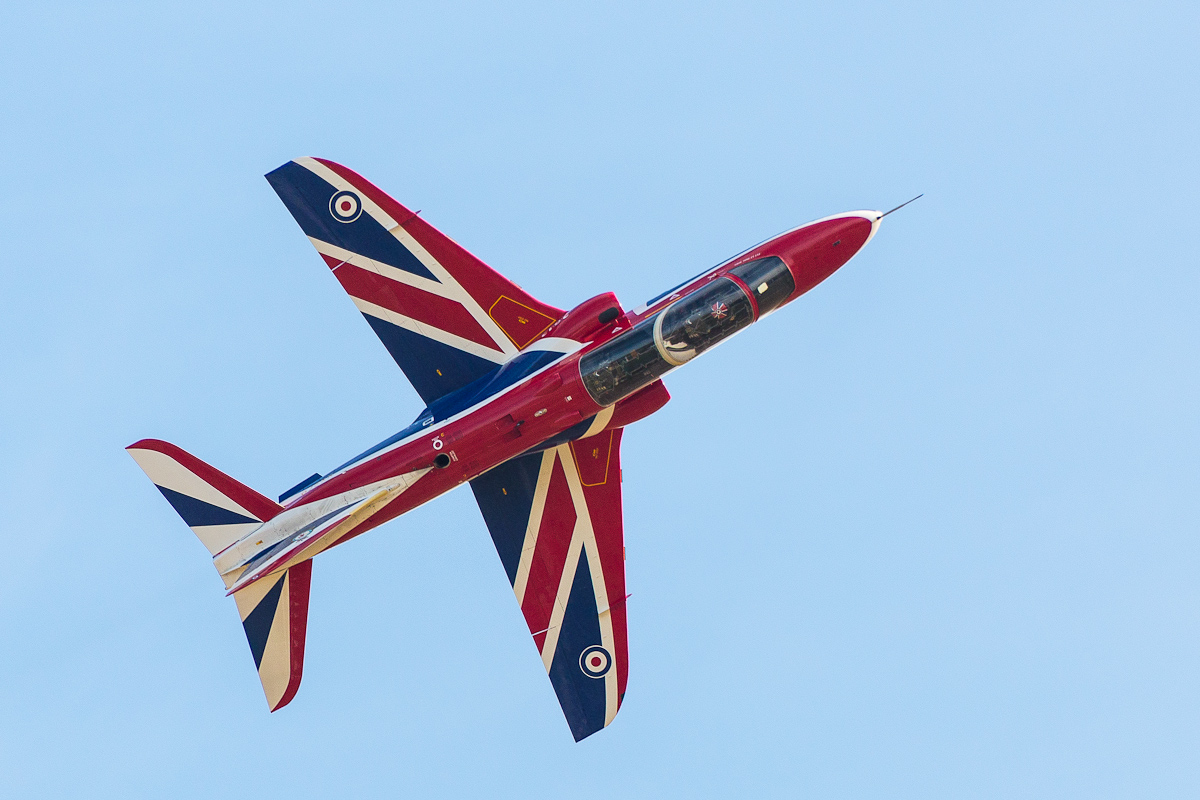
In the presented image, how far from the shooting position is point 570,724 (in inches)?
708

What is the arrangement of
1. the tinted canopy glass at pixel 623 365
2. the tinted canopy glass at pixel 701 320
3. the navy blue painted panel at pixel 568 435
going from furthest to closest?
the navy blue painted panel at pixel 568 435 < the tinted canopy glass at pixel 623 365 < the tinted canopy glass at pixel 701 320

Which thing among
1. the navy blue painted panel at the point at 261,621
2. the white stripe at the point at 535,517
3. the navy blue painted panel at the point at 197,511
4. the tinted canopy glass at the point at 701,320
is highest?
the navy blue painted panel at the point at 197,511

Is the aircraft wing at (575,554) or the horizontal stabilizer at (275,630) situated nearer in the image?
the horizontal stabilizer at (275,630)

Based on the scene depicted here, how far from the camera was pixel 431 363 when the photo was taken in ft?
58.2

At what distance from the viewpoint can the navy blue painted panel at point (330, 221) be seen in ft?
58.3

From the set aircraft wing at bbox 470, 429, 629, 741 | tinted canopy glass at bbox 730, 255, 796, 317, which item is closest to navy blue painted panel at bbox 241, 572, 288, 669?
aircraft wing at bbox 470, 429, 629, 741

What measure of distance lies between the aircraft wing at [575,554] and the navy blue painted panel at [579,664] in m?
0.02

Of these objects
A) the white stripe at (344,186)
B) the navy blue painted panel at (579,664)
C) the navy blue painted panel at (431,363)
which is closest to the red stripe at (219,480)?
the navy blue painted panel at (431,363)

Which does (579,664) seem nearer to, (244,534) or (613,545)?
(613,545)

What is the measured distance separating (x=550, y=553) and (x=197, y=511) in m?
6.05

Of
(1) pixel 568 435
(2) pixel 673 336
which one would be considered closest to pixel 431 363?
(1) pixel 568 435

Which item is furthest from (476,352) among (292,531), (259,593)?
(259,593)

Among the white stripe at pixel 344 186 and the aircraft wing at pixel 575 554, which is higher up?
the white stripe at pixel 344 186

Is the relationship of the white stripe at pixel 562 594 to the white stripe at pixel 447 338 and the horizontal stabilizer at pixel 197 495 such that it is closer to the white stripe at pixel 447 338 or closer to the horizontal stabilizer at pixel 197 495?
the white stripe at pixel 447 338
